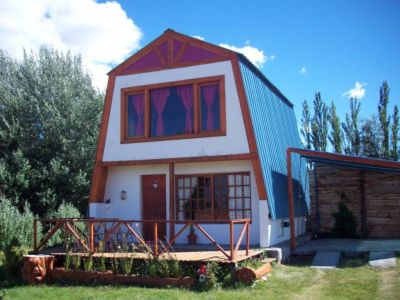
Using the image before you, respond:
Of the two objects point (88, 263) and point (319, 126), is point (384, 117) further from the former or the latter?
point (88, 263)

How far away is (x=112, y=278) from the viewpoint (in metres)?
9.65

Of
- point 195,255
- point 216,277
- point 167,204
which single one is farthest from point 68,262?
point 167,204

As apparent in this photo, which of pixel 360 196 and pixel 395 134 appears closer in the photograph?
pixel 360 196

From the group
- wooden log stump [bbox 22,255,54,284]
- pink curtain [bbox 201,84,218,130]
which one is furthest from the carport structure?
wooden log stump [bbox 22,255,54,284]

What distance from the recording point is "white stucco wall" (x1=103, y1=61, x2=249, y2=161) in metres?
12.3

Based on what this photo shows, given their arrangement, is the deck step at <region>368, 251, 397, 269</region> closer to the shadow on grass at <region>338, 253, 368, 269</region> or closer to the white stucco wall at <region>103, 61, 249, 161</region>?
the shadow on grass at <region>338, 253, 368, 269</region>

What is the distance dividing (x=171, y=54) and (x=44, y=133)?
798cm

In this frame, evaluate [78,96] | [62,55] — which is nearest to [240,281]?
[78,96]

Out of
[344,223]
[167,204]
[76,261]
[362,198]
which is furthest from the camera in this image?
[344,223]

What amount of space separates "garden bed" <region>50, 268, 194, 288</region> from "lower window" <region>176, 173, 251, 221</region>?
3.85 m

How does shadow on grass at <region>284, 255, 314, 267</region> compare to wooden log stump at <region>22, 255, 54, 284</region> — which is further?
shadow on grass at <region>284, 255, 314, 267</region>

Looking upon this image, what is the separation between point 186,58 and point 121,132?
307cm

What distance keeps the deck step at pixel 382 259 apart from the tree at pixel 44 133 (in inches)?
469

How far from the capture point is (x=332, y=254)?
1114 cm
